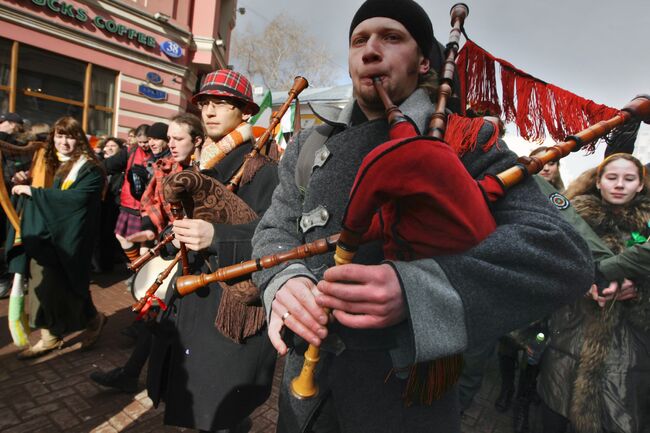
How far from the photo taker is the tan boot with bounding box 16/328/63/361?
12.0 ft

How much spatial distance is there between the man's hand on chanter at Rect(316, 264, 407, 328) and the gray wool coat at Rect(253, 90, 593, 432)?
3 centimetres

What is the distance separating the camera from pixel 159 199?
3.44m

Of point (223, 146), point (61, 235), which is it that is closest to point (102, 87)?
point (61, 235)

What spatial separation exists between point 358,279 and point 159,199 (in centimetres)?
307

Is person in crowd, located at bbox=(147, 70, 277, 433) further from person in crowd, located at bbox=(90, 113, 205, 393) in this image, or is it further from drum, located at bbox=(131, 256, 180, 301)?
person in crowd, located at bbox=(90, 113, 205, 393)

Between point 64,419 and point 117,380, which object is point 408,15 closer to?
point 117,380

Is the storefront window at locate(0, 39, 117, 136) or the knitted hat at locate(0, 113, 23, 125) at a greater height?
the storefront window at locate(0, 39, 117, 136)

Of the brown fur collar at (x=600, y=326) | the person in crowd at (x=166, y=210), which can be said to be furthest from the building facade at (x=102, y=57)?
the brown fur collar at (x=600, y=326)

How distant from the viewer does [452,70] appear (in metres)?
1.18

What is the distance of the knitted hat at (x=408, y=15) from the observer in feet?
3.97

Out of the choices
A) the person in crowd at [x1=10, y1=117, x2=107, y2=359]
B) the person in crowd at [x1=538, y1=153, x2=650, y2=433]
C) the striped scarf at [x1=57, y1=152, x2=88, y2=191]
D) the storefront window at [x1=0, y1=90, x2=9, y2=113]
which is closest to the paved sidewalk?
the person in crowd at [x1=10, y1=117, x2=107, y2=359]

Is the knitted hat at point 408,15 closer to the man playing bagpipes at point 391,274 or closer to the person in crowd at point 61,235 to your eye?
the man playing bagpipes at point 391,274

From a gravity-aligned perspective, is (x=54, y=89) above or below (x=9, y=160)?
above

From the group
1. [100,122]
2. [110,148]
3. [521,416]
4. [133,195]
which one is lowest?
[521,416]
